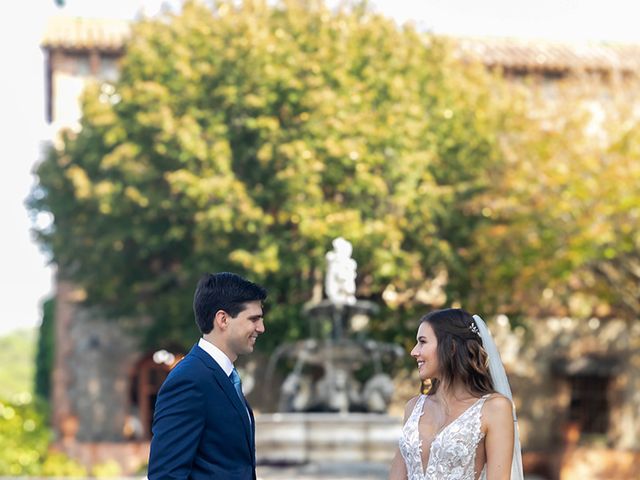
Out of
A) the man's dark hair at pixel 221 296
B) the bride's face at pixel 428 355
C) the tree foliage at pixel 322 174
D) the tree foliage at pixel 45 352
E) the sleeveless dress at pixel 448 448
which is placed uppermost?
the tree foliage at pixel 322 174

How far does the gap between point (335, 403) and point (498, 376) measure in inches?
593

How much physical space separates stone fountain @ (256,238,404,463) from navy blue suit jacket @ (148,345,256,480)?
1327 cm

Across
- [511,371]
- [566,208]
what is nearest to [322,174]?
[566,208]

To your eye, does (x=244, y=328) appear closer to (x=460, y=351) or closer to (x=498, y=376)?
(x=460, y=351)

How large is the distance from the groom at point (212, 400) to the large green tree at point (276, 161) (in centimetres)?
2151

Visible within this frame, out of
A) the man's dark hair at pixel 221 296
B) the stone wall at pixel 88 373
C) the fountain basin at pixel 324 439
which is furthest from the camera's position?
the stone wall at pixel 88 373

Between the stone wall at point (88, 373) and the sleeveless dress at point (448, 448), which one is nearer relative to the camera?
the sleeveless dress at point (448, 448)

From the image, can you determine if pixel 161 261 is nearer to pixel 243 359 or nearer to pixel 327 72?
pixel 243 359

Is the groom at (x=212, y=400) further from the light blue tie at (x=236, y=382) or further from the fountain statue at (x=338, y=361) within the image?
the fountain statue at (x=338, y=361)

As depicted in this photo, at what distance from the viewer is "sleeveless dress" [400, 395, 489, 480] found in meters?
5.41

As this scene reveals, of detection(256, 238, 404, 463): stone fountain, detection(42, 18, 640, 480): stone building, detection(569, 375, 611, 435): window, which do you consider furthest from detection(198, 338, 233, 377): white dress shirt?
detection(569, 375, 611, 435): window

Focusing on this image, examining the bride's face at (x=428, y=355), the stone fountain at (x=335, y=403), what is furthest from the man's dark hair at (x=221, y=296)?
the stone fountain at (x=335, y=403)

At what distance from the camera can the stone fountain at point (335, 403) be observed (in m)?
18.6

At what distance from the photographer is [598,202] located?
91.3 feet
